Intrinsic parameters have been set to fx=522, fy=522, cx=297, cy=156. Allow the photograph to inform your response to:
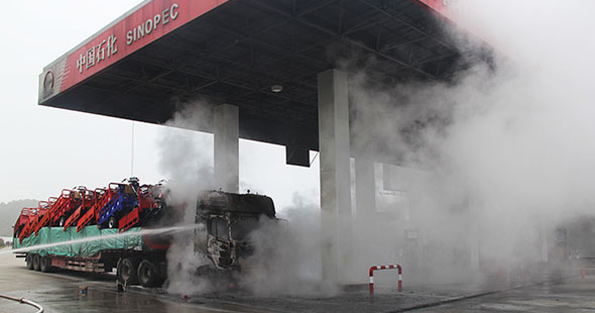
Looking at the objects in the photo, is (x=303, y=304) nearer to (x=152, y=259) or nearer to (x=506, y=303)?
(x=506, y=303)

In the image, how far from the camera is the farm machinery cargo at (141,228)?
40.4ft

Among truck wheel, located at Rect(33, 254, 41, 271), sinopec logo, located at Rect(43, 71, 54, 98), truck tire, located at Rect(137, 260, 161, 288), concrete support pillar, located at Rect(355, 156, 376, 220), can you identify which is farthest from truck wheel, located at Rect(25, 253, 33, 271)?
concrete support pillar, located at Rect(355, 156, 376, 220)

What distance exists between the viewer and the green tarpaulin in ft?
45.4

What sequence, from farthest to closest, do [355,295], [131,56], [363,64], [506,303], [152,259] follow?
[363,64] < [131,56] < [152,259] < [355,295] < [506,303]

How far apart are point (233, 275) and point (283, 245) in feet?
5.77

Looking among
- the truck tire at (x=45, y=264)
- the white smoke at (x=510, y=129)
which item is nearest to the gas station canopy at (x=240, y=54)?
the white smoke at (x=510, y=129)

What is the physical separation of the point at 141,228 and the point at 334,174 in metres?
5.29

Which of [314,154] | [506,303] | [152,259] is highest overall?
[314,154]

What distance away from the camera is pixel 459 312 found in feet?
29.3

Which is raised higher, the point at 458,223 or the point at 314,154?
the point at 314,154

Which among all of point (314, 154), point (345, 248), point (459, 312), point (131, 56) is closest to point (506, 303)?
point (459, 312)

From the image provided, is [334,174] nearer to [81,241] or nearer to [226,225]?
[226,225]

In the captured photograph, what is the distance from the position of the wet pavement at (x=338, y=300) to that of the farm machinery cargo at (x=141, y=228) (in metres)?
0.80

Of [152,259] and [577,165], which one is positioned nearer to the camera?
[577,165]
